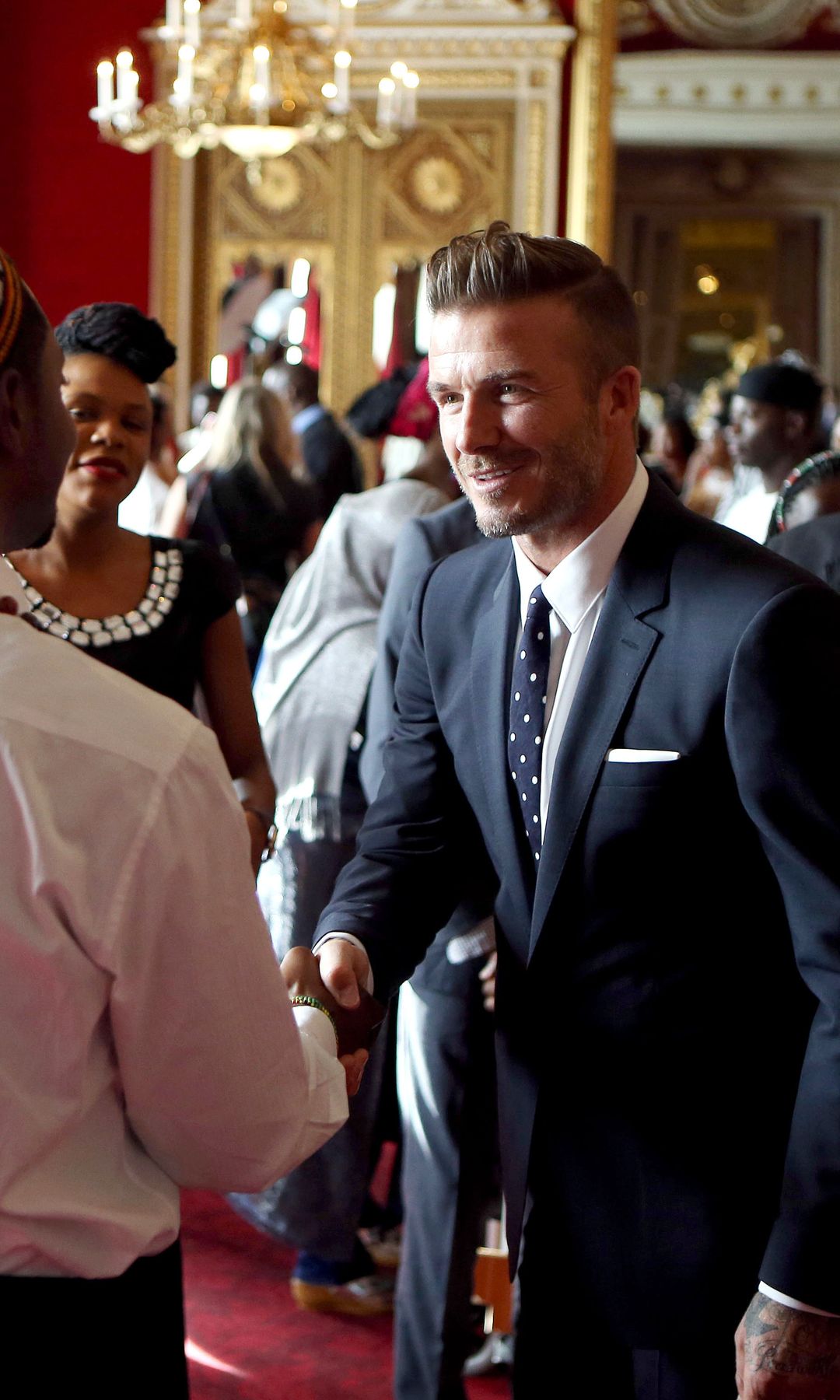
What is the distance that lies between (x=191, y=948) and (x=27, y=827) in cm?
14

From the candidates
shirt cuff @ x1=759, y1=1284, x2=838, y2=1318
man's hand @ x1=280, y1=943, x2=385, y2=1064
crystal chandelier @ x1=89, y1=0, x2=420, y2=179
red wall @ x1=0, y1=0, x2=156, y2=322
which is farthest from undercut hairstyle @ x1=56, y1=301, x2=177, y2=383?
red wall @ x1=0, y1=0, x2=156, y2=322

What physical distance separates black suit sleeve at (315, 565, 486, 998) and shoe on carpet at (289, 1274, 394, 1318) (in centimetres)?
159

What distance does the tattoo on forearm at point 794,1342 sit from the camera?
138 centimetres

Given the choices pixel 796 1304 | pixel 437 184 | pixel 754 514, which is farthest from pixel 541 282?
pixel 437 184

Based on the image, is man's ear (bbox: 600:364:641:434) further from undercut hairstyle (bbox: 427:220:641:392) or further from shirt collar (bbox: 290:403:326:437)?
shirt collar (bbox: 290:403:326:437)

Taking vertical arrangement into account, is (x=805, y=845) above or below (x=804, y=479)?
below

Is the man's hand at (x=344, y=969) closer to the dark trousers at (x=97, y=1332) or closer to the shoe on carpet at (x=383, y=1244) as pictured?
the dark trousers at (x=97, y=1332)

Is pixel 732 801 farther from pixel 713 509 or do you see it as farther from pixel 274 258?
pixel 274 258

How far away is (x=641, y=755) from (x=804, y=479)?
1769 mm

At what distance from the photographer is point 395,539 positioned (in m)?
3.03

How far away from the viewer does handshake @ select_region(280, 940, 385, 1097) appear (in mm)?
1638

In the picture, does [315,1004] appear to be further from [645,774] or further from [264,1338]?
[264,1338]

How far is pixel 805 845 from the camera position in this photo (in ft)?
4.58

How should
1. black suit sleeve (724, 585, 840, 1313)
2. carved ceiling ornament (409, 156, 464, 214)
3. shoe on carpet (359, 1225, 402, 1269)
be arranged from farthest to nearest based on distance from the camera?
carved ceiling ornament (409, 156, 464, 214), shoe on carpet (359, 1225, 402, 1269), black suit sleeve (724, 585, 840, 1313)
